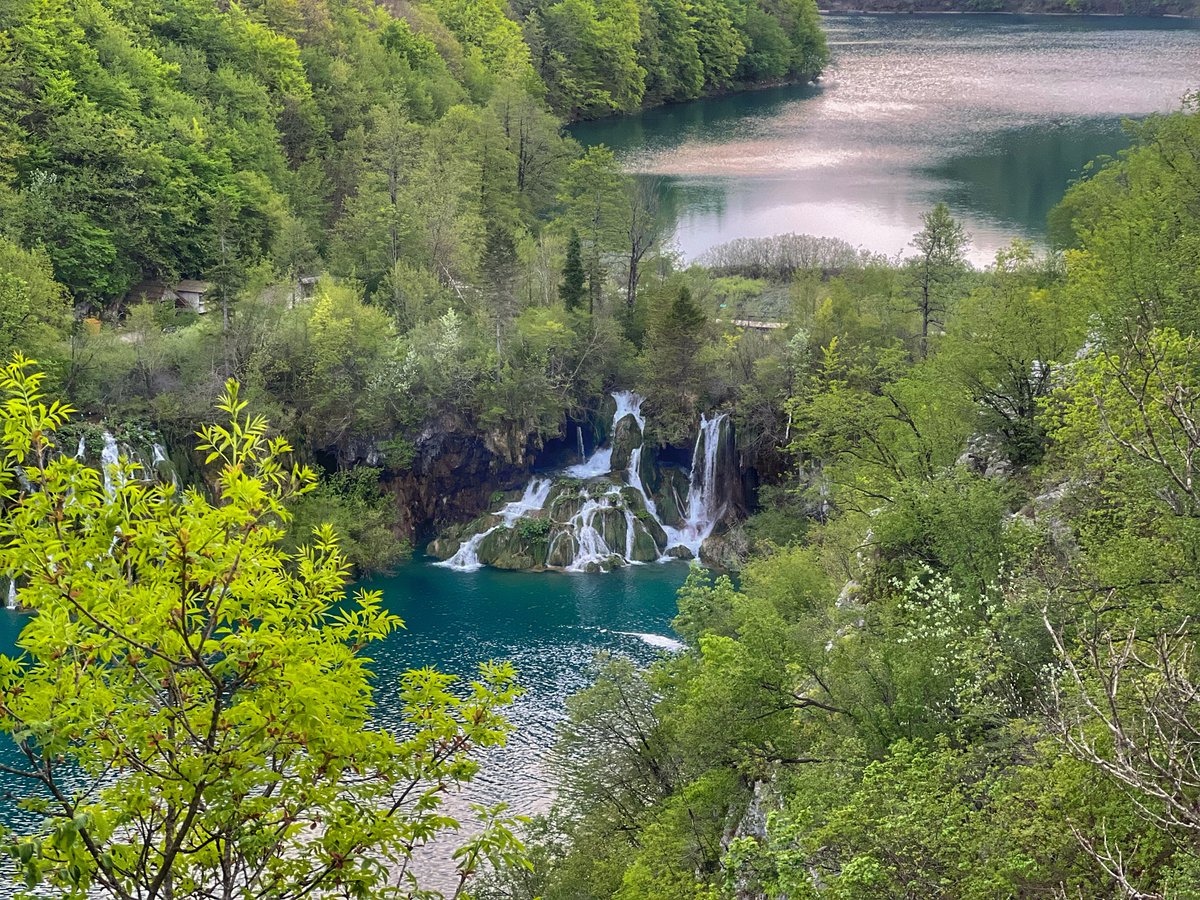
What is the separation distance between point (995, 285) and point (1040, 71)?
70613 millimetres

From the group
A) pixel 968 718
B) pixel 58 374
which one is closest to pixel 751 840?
pixel 968 718

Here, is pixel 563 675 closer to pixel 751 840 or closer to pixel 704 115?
pixel 751 840

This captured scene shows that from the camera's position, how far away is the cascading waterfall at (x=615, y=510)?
4591cm

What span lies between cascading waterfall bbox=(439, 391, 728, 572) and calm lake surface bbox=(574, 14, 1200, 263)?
64.0 ft

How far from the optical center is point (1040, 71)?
105375 mm

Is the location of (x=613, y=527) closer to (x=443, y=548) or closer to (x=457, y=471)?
(x=443, y=548)

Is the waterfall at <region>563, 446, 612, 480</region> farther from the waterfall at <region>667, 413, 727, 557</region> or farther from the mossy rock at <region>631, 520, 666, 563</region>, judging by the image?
the mossy rock at <region>631, 520, 666, 563</region>

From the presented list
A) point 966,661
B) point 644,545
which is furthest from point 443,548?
point 966,661

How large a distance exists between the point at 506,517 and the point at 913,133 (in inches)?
2040

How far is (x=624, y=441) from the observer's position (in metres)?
49.2

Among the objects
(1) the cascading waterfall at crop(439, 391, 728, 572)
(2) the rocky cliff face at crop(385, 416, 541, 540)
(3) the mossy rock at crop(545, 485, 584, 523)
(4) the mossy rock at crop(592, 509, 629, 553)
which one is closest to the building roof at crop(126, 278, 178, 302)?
(2) the rocky cliff face at crop(385, 416, 541, 540)

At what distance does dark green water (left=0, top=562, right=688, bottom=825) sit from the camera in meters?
32.0

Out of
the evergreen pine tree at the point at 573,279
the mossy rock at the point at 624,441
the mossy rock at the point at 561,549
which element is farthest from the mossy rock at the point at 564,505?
the evergreen pine tree at the point at 573,279

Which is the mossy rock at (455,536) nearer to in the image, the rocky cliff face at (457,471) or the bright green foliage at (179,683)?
the rocky cliff face at (457,471)
